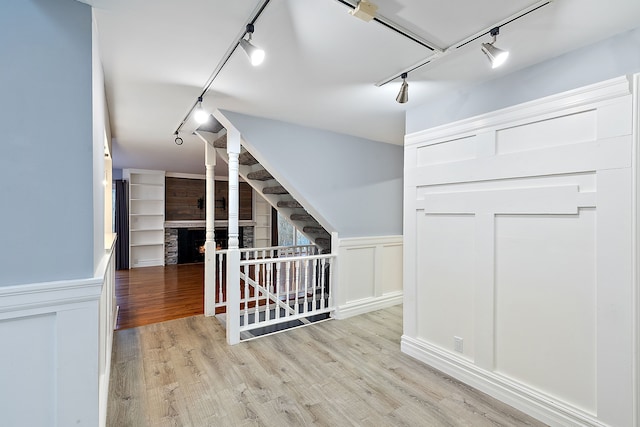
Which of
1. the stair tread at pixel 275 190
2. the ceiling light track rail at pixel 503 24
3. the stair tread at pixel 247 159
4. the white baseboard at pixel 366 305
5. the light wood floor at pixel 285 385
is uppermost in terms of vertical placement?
the ceiling light track rail at pixel 503 24

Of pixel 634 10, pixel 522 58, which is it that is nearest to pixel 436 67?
pixel 522 58

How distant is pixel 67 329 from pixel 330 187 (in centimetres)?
270

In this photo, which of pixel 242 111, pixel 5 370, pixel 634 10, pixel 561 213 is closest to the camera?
pixel 5 370

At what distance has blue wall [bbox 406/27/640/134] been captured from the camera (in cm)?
156

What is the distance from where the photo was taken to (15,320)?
116cm

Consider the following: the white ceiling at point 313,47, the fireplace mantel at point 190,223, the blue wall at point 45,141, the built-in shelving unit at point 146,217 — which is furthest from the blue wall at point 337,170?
the built-in shelving unit at point 146,217

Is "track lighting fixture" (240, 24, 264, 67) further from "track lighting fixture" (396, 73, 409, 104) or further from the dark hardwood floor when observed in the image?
the dark hardwood floor

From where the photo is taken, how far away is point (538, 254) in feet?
6.11

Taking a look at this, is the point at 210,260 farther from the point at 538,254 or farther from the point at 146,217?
the point at 146,217

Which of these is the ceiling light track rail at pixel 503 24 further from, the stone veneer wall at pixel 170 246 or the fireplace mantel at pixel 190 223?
the stone veneer wall at pixel 170 246

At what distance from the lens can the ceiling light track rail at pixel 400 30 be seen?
1.31m

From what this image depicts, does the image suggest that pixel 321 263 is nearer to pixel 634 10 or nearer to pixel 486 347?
pixel 486 347

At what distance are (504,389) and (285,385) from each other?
5.03 feet

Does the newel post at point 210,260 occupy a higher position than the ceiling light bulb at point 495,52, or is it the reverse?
the ceiling light bulb at point 495,52
